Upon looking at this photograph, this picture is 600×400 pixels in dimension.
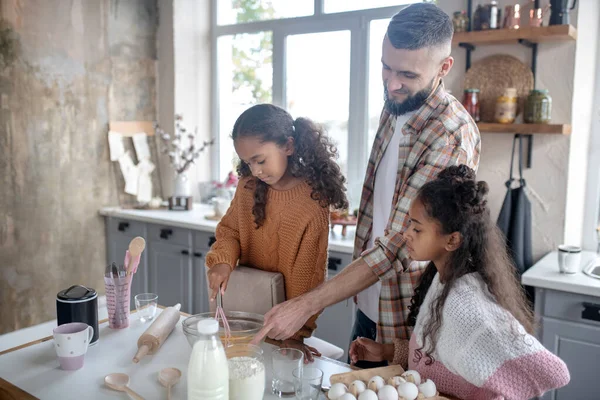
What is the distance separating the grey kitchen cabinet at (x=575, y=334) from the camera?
1.98 meters

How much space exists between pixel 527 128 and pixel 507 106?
0.14 metres

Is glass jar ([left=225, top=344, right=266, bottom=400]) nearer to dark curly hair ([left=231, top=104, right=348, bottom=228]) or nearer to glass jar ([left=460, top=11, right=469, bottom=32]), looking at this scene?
dark curly hair ([left=231, top=104, right=348, bottom=228])

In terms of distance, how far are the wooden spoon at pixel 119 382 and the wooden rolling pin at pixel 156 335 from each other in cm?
9

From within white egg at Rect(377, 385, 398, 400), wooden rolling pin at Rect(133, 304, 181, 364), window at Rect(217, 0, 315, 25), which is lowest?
wooden rolling pin at Rect(133, 304, 181, 364)

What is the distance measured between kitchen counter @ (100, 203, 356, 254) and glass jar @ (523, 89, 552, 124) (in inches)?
39.0

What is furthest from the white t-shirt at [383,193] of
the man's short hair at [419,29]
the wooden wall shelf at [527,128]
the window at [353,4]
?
the window at [353,4]

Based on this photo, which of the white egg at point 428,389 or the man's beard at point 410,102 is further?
the man's beard at point 410,102

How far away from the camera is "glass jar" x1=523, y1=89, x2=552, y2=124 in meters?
2.34

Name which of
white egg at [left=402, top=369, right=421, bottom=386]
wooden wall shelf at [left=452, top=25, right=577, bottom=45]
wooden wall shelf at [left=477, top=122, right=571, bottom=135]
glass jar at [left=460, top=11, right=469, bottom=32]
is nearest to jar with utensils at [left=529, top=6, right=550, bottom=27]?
wooden wall shelf at [left=452, top=25, right=577, bottom=45]

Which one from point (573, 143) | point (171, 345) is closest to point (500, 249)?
point (171, 345)

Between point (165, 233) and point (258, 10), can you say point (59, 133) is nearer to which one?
point (165, 233)

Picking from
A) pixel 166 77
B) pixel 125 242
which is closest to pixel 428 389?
pixel 125 242

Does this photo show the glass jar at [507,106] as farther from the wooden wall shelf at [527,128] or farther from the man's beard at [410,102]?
the man's beard at [410,102]

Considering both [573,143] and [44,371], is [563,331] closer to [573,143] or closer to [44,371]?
[573,143]
